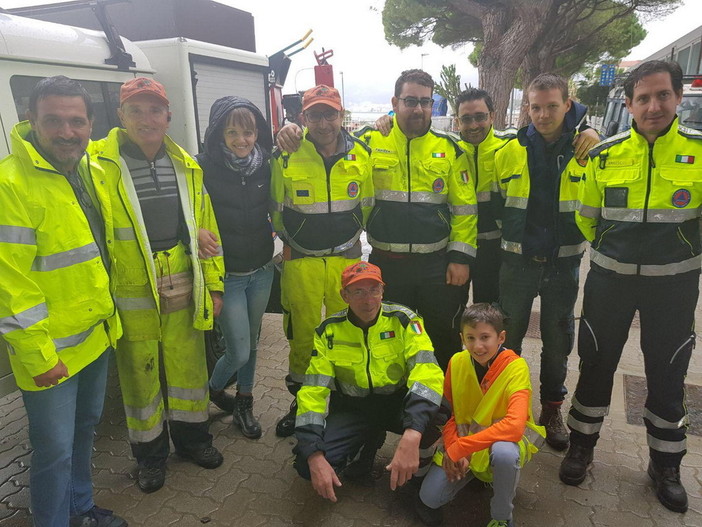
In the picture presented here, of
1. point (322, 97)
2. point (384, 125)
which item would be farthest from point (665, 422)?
point (322, 97)

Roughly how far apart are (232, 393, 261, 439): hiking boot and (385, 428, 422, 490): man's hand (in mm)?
1292

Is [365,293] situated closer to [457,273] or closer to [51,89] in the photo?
[457,273]

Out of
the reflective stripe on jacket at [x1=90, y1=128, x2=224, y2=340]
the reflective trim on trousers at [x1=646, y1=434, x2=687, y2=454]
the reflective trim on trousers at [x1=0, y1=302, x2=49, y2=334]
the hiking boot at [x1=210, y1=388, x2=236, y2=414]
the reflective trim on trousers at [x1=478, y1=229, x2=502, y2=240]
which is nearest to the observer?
the reflective trim on trousers at [x1=0, y1=302, x2=49, y2=334]

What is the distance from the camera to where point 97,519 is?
237 centimetres

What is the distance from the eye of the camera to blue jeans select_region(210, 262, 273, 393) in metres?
2.90

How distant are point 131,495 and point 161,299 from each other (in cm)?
117

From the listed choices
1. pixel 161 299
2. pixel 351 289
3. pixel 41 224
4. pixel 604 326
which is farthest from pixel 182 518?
pixel 604 326

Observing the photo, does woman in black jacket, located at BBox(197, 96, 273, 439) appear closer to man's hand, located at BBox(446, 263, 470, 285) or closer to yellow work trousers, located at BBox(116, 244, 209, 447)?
yellow work trousers, located at BBox(116, 244, 209, 447)

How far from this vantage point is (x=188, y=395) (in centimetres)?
279

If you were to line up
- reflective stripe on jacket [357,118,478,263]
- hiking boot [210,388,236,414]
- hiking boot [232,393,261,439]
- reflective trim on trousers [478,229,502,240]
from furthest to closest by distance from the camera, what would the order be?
hiking boot [210,388,236,414], reflective trim on trousers [478,229,502,240], hiking boot [232,393,261,439], reflective stripe on jacket [357,118,478,263]

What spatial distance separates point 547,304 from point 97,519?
273 cm

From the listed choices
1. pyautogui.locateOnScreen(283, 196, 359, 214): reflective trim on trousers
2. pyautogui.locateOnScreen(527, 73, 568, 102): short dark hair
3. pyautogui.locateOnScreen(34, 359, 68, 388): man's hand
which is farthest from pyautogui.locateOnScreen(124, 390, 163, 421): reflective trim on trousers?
pyautogui.locateOnScreen(527, 73, 568, 102): short dark hair

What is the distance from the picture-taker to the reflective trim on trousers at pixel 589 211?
2.54 metres

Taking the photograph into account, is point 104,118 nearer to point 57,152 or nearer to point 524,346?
point 57,152
